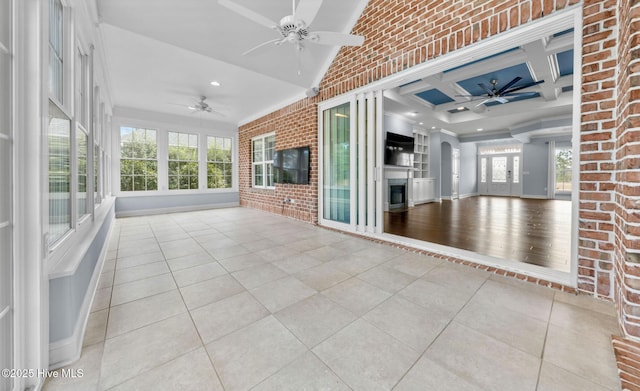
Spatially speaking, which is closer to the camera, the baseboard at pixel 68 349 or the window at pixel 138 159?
the baseboard at pixel 68 349

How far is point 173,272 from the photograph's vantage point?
2422 millimetres

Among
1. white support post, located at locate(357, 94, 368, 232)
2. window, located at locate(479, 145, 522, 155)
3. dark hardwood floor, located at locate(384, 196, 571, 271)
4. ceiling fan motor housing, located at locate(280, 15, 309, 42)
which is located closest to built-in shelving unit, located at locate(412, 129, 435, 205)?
dark hardwood floor, located at locate(384, 196, 571, 271)

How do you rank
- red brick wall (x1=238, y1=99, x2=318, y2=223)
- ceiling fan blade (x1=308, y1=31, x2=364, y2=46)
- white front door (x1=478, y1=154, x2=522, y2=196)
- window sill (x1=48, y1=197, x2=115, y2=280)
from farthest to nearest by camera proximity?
white front door (x1=478, y1=154, x2=522, y2=196), red brick wall (x1=238, y1=99, x2=318, y2=223), ceiling fan blade (x1=308, y1=31, x2=364, y2=46), window sill (x1=48, y1=197, x2=115, y2=280)

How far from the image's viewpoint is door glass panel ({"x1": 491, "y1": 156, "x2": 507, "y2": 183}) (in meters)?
11.4

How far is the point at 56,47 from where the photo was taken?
5.49 feet

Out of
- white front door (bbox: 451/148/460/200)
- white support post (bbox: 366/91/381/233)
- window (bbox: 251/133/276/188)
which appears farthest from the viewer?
white front door (bbox: 451/148/460/200)

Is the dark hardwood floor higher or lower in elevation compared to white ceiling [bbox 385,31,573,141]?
lower

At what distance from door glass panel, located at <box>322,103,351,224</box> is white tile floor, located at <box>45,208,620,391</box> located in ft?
5.47

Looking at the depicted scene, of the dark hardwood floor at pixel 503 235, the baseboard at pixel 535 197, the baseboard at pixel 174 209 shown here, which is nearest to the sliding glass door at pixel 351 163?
the dark hardwood floor at pixel 503 235

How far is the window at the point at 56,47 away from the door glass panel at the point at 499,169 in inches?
567

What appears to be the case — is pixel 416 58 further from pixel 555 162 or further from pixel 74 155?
pixel 555 162

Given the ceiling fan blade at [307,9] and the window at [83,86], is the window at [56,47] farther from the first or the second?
the ceiling fan blade at [307,9]

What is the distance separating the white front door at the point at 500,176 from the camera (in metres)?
11.0

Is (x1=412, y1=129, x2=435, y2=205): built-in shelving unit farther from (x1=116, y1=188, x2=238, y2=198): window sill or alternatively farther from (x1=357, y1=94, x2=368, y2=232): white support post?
(x1=116, y1=188, x2=238, y2=198): window sill
